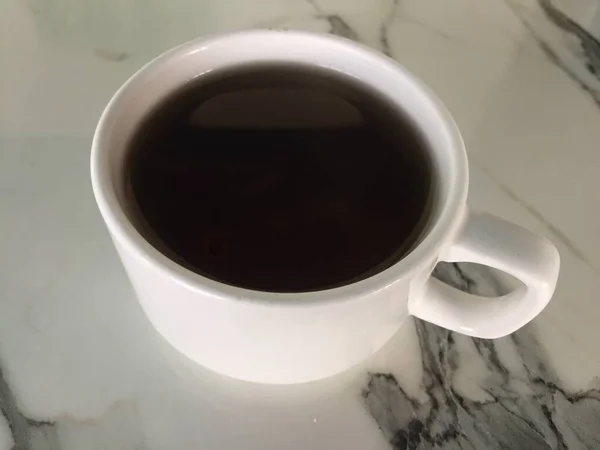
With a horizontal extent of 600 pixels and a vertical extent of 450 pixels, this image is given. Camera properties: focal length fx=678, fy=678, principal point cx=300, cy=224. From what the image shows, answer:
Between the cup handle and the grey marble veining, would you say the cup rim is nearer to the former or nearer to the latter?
the cup handle

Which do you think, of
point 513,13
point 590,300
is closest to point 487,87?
point 513,13

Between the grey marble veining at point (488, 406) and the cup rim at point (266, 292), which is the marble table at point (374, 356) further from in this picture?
the cup rim at point (266, 292)

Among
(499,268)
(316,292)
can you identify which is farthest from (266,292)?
(499,268)

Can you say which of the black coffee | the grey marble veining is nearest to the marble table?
the grey marble veining

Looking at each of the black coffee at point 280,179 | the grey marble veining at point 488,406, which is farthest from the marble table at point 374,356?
the black coffee at point 280,179

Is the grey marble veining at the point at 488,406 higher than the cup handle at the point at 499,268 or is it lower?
lower

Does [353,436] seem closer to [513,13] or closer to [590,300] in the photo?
[590,300]
